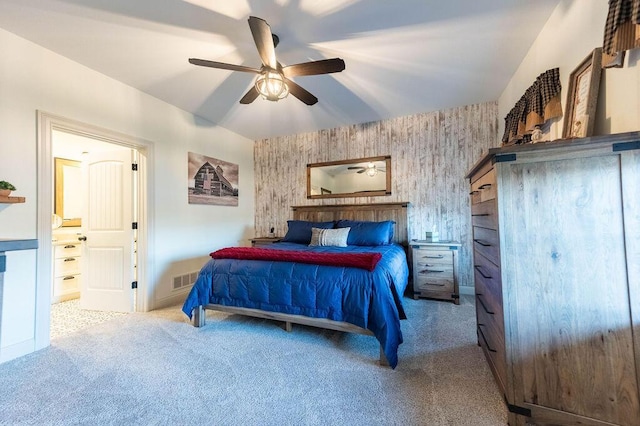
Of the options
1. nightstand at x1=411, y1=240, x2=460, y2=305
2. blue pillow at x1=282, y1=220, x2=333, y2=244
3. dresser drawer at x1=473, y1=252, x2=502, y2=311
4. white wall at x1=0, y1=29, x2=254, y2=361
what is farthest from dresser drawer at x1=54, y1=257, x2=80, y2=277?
dresser drawer at x1=473, y1=252, x2=502, y2=311

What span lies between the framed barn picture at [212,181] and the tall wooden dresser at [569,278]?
142 inches

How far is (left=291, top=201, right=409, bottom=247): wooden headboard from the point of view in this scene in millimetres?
3789

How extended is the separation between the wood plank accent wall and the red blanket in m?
1.94

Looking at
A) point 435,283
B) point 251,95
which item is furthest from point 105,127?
point 435,283

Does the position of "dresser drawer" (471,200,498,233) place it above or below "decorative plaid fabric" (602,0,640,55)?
below

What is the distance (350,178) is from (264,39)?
273cm

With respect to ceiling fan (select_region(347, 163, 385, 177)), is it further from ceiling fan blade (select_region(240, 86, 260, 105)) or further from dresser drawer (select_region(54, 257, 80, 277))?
dresser drawer (select_region(54, 257, 80, 277))

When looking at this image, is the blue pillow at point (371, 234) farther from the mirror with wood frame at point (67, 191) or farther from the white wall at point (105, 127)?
the mirror with wood frame at point (67, 191)

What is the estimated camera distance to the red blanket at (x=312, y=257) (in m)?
2.06

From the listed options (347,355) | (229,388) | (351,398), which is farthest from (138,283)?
(351,398)

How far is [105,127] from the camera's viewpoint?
2689mm

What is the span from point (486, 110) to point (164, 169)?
4.33 m

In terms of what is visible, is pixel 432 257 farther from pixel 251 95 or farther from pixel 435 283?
pixel 251 95

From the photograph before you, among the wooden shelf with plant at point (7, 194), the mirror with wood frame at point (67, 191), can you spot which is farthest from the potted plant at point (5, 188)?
the mirror with wood frame at point (67, 191)
